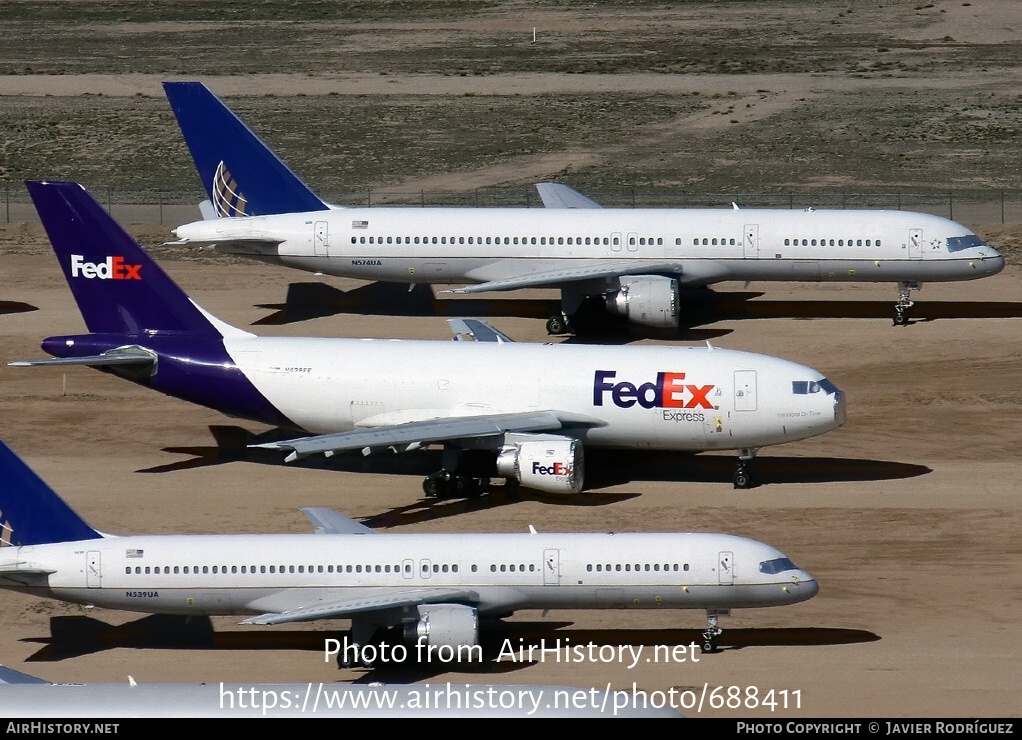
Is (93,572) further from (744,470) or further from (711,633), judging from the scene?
(744,470)

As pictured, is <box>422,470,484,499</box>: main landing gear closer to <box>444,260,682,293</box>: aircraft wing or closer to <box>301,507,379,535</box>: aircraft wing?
<box>301,507,379,535</box>: aircraft wing

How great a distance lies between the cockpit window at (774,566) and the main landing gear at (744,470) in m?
12.0

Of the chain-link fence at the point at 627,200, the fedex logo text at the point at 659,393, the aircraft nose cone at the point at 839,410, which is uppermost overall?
the chain-link fence at the point at 627,200

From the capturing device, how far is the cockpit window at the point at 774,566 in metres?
43.8

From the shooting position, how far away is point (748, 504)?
54.8m

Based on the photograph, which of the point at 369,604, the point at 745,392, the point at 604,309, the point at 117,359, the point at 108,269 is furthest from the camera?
the point at 604,309

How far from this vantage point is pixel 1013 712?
1613 inches

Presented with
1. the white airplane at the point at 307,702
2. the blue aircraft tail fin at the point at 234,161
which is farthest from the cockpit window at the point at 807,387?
the blue aircraft tail fin at the point at 234,161

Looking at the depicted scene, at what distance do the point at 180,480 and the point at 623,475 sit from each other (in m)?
14.8

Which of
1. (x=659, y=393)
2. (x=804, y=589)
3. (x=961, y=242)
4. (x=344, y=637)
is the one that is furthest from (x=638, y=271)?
(x=344, y=637)

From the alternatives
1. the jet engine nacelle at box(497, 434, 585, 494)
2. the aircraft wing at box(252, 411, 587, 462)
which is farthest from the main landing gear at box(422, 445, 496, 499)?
the jet engine nacelle at box(497, 434, 585, 494)

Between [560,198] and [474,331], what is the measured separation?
2025 cm

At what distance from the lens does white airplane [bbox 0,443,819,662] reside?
43.3 metres

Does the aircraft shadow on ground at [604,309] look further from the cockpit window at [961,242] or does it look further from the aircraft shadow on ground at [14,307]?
the aircraft shadow on ground at [14,307]
